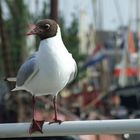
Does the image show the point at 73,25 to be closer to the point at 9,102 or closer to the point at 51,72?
the point at 9,102

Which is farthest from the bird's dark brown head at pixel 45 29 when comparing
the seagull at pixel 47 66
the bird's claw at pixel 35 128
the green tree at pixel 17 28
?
the green tree at pixel 17 28

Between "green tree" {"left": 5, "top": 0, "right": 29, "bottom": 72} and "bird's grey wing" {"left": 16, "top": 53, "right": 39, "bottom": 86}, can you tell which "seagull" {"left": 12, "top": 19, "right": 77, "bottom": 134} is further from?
"green tree" {"left": 5, "top": 0, "right": 29, "bottom": 72}

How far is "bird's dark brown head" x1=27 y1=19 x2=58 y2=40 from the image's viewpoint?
169 inches

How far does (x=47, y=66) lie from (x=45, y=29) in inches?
11.5

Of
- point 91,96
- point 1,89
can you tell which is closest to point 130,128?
point 1,89

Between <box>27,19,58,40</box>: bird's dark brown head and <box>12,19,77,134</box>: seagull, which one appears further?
<box>27,19,58,40</box>: bird's dark brown head

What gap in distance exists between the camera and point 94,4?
33.7 m

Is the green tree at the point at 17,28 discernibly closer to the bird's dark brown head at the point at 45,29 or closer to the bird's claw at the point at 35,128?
the bird's dark brown head at the point at 45,29

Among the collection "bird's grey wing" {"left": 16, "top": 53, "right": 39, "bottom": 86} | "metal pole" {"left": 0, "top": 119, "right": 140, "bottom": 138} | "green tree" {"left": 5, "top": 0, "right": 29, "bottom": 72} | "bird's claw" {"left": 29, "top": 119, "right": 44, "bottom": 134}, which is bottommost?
"green tree" {"left": 5, "top": 0, "right": 29, "bottom": 72}

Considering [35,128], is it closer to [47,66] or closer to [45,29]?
[47,66]

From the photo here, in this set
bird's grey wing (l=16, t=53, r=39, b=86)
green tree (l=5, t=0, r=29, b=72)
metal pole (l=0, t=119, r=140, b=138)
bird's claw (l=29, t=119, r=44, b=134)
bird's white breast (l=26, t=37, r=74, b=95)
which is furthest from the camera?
green tree (l=5, t=0, r=29, b=72)

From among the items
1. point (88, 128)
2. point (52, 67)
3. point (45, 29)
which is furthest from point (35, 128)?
point (45, 29)

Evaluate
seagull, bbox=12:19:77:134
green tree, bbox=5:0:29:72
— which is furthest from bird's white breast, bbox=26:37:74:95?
green tree, bbox=5:0:29:72

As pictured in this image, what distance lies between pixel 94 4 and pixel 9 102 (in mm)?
17693
